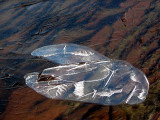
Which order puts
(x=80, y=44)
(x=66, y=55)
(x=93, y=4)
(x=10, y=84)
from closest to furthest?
1. (x=10, y=84)
2. (x=66, y=55)
3. (x=80, y=44)
4. (x=93, y=4)

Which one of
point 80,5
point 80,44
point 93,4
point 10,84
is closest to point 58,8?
point 80,5

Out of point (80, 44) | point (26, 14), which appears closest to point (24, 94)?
point (80, 44)

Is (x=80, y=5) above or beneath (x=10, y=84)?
above

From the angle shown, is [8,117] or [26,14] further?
[26,14]

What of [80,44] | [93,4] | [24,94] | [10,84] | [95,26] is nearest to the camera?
[24,94]

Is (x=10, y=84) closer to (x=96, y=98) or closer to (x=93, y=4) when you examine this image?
(x=96, y=98)

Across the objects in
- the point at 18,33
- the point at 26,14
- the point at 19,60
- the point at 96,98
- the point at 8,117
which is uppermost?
the point at 26,14
